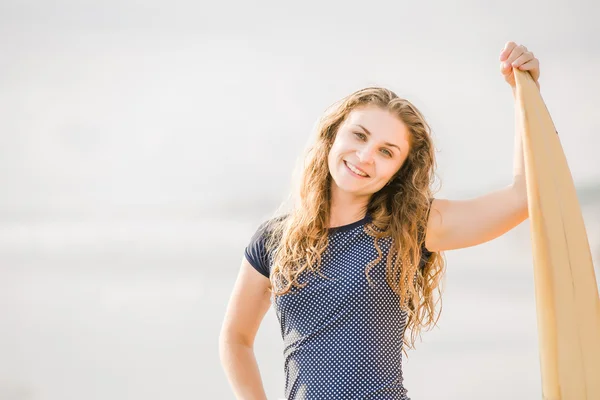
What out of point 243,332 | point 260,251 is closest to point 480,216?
point 260,251

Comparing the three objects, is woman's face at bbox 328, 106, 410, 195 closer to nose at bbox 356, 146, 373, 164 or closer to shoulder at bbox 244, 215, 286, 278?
nose at bbox 356, 146, 373, 164

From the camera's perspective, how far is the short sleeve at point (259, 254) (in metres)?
2.04

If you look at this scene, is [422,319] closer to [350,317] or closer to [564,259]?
[350,317]

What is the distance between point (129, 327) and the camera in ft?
18.7

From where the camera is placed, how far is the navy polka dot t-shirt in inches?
71.2

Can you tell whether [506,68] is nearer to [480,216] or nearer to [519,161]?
[519,161]

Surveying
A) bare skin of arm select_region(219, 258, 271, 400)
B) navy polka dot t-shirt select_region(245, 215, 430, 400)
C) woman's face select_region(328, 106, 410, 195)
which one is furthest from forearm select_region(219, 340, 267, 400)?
woman's face select_region(328, 106, 410, 195)

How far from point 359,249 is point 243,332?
45 centimetres

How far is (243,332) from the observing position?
211cm

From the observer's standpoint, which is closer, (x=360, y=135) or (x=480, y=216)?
(x=480, y=216)

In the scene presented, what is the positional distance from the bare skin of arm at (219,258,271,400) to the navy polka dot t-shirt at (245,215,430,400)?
184 millimetres

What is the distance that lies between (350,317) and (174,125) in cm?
380

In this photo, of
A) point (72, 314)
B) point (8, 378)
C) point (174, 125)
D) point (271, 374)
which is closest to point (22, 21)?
A: point (174, 125)

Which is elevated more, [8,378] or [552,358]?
[8,378]
